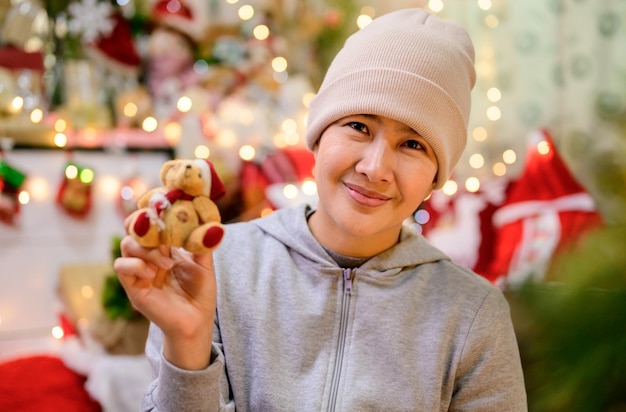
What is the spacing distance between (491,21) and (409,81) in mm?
1672

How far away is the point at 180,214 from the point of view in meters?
0.76

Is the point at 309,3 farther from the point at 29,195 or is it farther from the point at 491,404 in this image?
the point at 491,404

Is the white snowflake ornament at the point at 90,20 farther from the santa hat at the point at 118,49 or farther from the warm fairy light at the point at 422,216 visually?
the warm fairy light at the point at 422,216

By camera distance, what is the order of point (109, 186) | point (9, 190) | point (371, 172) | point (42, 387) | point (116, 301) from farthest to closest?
point (109, 186), point (9, 190), point (116, 301), point (42, 387), point (371, 172)

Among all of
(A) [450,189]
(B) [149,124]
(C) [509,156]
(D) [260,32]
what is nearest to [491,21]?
(C) [509,156]

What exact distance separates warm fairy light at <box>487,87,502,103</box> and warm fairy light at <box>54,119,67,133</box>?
65.3 inches

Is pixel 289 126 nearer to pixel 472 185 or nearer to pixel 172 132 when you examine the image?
pixel 172 132

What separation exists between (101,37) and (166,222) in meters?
2.09

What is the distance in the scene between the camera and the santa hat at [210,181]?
0.80 m

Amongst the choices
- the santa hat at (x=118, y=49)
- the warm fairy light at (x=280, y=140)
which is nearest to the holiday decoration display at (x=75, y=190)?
the santa hat at (x=118, y=49)

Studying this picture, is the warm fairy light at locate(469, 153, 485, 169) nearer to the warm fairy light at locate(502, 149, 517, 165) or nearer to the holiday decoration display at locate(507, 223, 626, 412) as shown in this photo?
the warm fairy light at locate(502, 149, 517, 165)

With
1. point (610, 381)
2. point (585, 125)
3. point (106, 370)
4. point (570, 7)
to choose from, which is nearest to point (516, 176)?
point (585, 125)

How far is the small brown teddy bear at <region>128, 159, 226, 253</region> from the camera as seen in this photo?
746 mm

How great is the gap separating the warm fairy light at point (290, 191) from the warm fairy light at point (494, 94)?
91 centimetres
